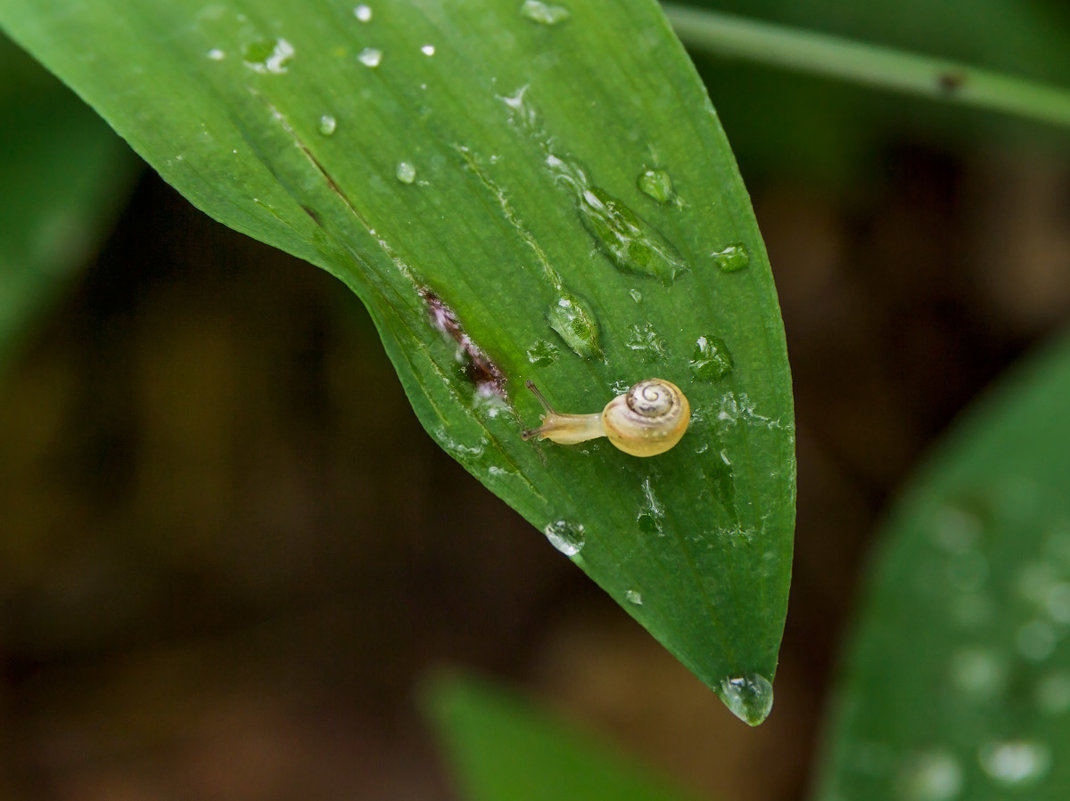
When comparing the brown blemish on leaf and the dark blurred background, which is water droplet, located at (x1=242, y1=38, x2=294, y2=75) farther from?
the dark blurred background

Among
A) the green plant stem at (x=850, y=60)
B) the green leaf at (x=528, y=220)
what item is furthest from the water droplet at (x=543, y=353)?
the green plant stem at (x=850, y=60)

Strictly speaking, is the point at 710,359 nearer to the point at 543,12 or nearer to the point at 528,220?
the point at 528,220

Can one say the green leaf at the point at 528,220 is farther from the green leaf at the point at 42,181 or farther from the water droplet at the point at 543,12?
the green leaf at the point at 42,181

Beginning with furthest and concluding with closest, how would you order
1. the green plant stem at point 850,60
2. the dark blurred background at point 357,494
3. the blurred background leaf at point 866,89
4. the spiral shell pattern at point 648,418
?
the dark blurred background at point 357,494 < the blurred background leaf at point 866,89 < the green plant stem at point 850,60 < the spiral shell pattern at point 648,418

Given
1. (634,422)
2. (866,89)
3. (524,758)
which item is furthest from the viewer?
(866,89)

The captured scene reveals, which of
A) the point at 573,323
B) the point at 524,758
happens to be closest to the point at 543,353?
the point at 573,323

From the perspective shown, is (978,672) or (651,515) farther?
(978,672)
